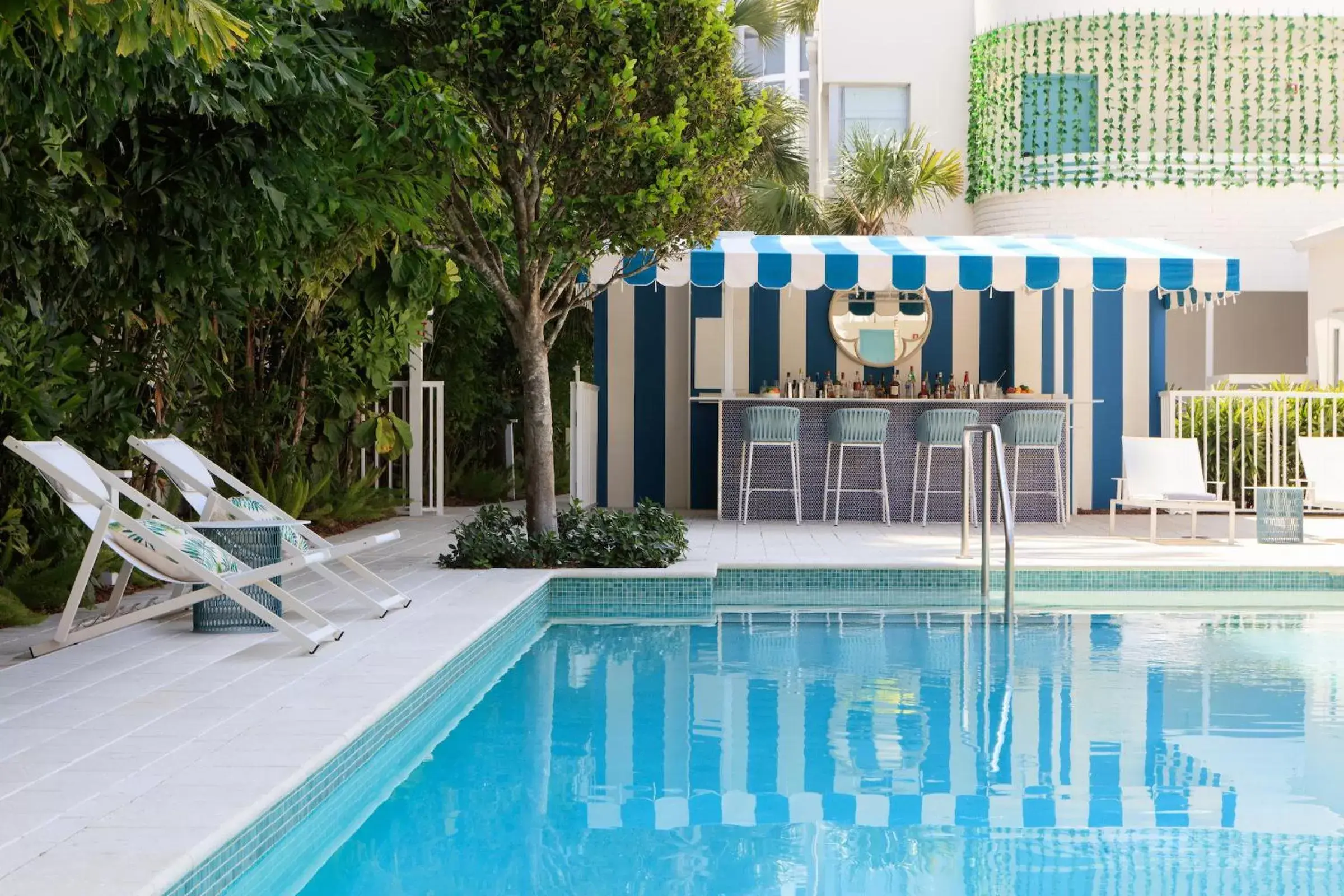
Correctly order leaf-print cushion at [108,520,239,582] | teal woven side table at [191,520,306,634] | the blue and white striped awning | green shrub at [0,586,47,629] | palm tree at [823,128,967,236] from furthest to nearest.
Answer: palm tree at [823,128,967,236], the blue and white striped awning, teal woven side table at [191,520,306,634], green shrub at [0,586,47,629], leaf-print cushion at [108,520,239,582]

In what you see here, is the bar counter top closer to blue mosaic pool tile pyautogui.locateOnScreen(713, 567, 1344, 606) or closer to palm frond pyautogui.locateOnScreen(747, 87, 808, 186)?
blue mosaic pool tile pyautogui.locateOnScreen(713, 567, 1344, 606)

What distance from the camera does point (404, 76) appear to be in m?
7.79

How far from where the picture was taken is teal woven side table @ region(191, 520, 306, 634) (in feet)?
21.3

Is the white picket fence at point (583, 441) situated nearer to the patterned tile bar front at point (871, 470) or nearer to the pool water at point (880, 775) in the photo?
the patterned tile bar front at point (871, 470)

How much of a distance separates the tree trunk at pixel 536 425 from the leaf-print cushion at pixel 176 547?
334 centimetres

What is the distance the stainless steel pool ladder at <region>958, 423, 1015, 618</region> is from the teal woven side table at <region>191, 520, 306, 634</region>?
3793mm

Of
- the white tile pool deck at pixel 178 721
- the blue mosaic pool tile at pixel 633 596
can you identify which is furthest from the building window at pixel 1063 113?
the blue mosaic pool tile at pixel 633 596

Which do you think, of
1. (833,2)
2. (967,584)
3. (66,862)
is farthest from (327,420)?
(833,2)

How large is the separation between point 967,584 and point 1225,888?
563 cm

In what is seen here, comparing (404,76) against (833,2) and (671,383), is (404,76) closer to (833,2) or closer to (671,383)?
(671,383)

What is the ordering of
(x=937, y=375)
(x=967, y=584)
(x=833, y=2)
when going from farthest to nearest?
(x=833, y=2) → (x=937, y=375) → (x=967, y=584)

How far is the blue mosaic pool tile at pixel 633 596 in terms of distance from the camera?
8766mm

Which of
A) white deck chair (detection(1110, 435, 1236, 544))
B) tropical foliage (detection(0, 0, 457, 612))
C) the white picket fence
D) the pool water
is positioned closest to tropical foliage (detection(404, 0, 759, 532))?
tropical foliage (detection(0, 0, 457, 612))

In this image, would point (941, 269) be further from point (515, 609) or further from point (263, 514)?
point (263, 514)
